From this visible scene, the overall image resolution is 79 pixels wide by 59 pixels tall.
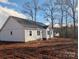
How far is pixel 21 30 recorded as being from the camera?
4.03 ft

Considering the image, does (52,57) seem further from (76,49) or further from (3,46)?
(3,46)

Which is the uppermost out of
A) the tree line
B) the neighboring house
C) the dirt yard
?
the tree line

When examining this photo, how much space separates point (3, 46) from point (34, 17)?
332 mm

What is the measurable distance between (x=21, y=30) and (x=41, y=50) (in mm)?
224

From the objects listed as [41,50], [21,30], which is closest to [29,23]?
[21,30]

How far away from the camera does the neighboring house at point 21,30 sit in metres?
1.21

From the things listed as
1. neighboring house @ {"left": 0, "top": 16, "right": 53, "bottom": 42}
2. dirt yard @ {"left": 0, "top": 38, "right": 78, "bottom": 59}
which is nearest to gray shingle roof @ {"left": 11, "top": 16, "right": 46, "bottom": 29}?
neighboring house @ {"left": 0, "top": 16, "right": 53, "bottom": 42}

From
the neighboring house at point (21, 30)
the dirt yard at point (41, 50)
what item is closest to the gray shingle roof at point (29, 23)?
the neighboring house at point (21, 30)

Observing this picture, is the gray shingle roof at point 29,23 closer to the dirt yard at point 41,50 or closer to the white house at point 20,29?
the white house at point 20,29

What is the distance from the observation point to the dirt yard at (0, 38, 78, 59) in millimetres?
1199

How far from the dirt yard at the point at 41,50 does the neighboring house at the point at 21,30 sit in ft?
0.15

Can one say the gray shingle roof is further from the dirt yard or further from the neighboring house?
the dirt yard

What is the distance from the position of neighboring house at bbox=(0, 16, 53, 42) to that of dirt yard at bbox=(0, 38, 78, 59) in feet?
0.15

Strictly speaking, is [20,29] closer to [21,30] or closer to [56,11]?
[21,30]
